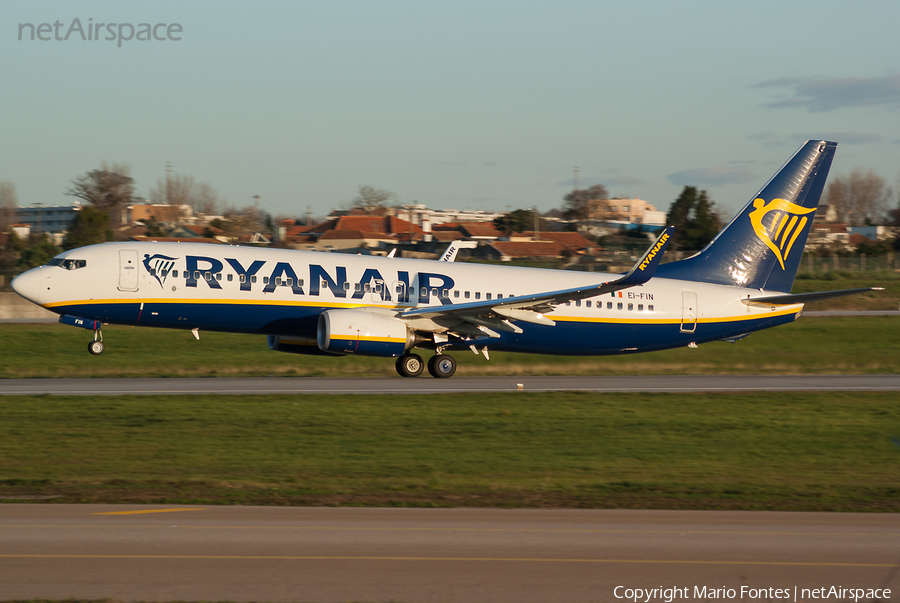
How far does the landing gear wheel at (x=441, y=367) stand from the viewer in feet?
101

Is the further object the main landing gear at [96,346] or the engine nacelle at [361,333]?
the main landing gear at [96,346]

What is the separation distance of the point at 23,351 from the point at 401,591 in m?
33.9

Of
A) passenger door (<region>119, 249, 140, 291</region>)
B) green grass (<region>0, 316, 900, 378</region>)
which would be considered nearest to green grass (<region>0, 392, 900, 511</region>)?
passenger door (<region>119, 249, 140, 291</region>)

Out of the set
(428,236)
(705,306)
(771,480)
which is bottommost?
(771,480)

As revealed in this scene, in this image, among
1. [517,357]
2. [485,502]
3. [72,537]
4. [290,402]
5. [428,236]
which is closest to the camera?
[72,537]

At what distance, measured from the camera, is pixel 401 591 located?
8961 mm

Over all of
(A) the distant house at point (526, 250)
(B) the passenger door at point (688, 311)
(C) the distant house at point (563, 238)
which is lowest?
(B) the passenger door at point (688, 311)

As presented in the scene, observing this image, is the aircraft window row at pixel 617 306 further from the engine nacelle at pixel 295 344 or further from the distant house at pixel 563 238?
the distant house at pixel 563 238

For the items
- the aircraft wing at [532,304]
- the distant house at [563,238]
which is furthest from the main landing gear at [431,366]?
the distant house at [563,238]

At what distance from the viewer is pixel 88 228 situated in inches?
3374

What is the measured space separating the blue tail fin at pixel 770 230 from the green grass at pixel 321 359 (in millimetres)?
4391

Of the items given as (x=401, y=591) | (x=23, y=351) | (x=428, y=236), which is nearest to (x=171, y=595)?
(x=401, y=591)

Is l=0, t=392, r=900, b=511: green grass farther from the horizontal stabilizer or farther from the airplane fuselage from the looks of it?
the airplane fuselage

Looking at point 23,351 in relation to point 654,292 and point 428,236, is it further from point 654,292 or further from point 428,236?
point 428,236
